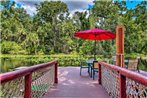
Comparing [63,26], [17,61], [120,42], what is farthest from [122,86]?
[63,26]

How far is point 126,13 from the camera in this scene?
22359 mm

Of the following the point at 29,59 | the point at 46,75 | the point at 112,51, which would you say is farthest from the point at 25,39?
the point at 46,75

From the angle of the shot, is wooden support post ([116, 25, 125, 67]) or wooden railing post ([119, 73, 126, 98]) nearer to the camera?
wooden railing post ([119, 73, 126, 98])

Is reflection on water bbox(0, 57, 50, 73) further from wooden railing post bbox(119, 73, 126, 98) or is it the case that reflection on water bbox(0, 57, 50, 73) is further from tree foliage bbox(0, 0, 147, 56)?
wooden railing post bbox(119, 73, 126, 98)

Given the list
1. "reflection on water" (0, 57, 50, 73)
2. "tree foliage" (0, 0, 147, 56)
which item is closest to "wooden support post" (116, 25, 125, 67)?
"reflection on water" (0, 57, 50, 73)

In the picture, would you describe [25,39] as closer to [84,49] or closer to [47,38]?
[47,38]

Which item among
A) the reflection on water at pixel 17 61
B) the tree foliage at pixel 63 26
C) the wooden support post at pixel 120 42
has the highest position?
the tree foliage at pixel 63 26

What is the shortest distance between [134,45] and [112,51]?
2154 mm

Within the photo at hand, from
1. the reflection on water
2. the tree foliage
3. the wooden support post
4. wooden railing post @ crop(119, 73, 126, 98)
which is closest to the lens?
wooden railing post @ crop(119, 73, 126, 98)

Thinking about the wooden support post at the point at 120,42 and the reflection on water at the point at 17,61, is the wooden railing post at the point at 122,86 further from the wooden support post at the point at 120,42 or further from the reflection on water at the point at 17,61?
the reflection on water at the point at 17,61


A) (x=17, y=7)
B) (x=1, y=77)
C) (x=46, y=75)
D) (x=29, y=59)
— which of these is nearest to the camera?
(x=1, y=77)

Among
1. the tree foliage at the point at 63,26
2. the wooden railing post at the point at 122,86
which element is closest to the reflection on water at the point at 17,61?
the tree foliage at the point at 63,26

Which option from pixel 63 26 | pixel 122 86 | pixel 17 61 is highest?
pixel 63 26

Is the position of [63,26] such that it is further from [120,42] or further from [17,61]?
[120,42]
